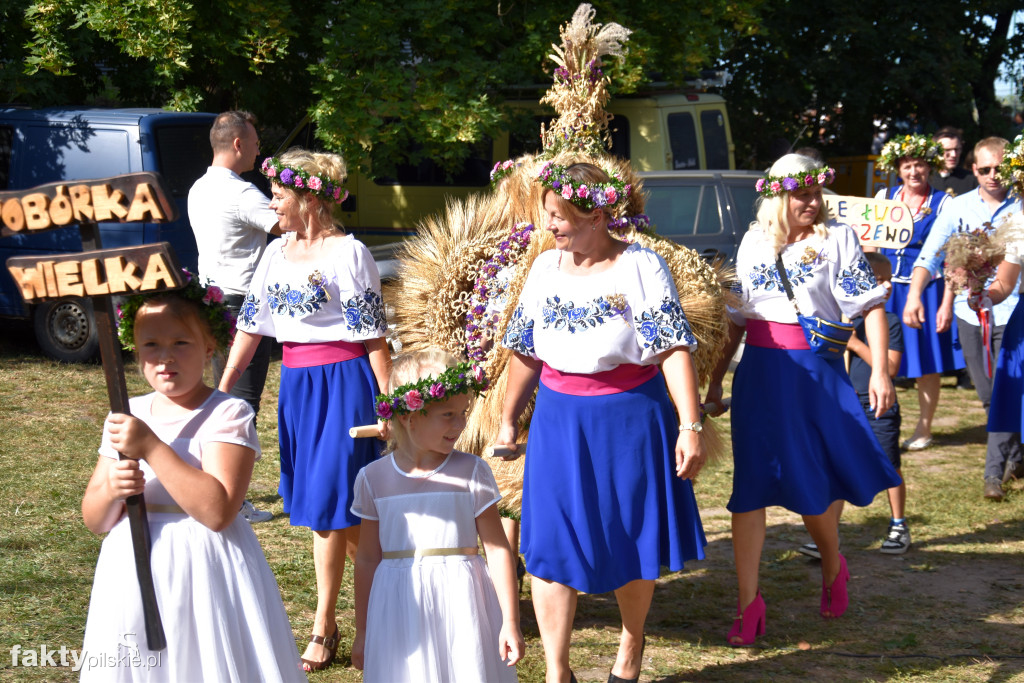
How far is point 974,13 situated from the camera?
1598 cm

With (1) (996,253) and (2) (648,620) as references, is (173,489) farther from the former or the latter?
(1) (996,253)

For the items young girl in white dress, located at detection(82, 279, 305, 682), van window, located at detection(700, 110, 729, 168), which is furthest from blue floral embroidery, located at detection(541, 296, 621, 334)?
van window, located at detection(700, 110, 729, 168)

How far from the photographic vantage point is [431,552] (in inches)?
118

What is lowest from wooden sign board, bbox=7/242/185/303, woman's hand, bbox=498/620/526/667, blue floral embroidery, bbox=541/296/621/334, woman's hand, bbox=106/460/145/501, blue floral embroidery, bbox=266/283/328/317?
woman's hand, bbox=498/620/526/667

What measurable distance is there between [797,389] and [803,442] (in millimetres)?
210

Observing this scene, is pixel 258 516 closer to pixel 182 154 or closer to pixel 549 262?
pixel 549 262

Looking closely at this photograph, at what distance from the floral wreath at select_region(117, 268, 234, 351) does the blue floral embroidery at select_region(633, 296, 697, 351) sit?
1363 mm

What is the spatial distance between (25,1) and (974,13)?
41.1 feet

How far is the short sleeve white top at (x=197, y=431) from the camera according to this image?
2.66m

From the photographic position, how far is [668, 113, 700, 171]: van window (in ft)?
39.2

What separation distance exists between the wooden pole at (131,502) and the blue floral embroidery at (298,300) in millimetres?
1632

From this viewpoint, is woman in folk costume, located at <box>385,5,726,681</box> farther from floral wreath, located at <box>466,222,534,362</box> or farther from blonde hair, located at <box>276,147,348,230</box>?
blonde hair, located at <box>276,147,348,230</box>

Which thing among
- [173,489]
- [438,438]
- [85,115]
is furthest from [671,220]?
[173,489]

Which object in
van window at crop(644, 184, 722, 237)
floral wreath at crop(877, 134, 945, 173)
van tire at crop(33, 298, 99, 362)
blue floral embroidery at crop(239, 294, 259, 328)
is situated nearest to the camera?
blue floral embroidery at crop(239, 294, 259, 328)
